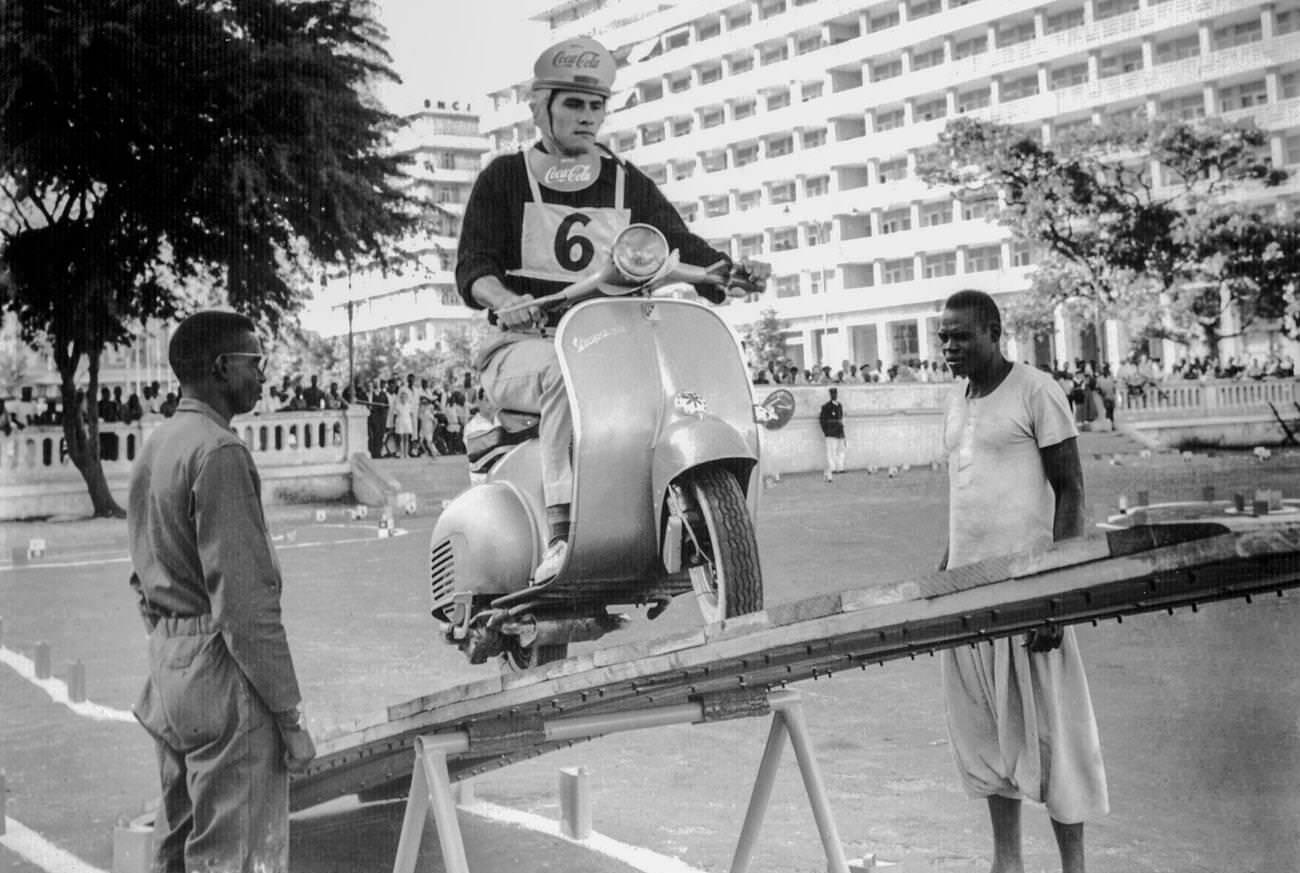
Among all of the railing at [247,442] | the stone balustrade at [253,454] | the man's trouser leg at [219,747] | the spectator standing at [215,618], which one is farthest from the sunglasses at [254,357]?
the stone balustrade at [253,454]

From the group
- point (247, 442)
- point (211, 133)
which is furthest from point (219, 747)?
point (247, 442)

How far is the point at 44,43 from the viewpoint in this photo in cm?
660

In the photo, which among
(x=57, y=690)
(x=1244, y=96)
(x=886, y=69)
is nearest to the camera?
(x=1244, y=96)

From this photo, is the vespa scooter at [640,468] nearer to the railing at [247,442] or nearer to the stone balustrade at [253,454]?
the railing at [247,442]

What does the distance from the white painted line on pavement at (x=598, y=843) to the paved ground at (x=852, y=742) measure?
4 cm

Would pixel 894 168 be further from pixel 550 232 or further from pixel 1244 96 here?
pixel 550 232

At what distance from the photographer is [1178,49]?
3.33m

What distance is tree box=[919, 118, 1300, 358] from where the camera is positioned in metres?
3.18

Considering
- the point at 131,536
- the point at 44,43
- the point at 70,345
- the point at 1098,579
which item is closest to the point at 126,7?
the point at 44,43

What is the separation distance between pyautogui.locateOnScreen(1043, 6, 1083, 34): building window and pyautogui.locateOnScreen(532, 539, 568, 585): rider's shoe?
1838mm

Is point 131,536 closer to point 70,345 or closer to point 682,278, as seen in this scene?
point 682,278

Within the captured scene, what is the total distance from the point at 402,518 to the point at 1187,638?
627 cm

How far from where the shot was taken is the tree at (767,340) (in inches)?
164

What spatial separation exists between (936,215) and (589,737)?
207 centimetres
